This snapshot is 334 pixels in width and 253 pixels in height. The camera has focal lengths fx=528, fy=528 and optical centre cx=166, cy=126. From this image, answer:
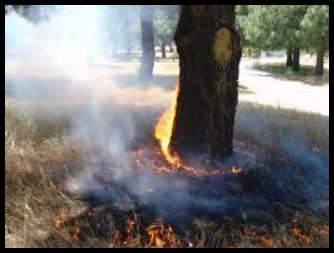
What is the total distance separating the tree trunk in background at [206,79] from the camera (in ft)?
22.3

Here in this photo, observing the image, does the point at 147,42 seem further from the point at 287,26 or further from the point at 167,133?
the point at 167,133

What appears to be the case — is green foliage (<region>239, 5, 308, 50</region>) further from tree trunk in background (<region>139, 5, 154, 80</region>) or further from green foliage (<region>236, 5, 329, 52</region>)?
tree trunk in background (<region>139, 5, 154, 80</region>)

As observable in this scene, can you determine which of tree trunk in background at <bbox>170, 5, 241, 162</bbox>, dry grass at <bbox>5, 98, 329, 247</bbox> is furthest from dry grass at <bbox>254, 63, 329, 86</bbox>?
dry grass at <bbox>5, 98, 329, 247</bbox>

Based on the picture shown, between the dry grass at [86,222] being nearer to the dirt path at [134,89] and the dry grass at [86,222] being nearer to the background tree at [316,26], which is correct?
the dirt path at [134,89]

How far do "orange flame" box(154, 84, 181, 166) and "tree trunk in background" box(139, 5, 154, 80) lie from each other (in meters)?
10.8

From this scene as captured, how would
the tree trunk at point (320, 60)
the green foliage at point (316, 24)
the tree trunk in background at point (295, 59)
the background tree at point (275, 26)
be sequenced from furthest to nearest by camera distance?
1. the tree trunk in background at point (295, 59)
2. the tree trunk at point (320, 60)
3. the background tree at point (275, 26)
4. the green foliage at point (316, 24)

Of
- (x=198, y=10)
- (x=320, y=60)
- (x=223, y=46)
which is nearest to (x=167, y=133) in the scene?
(x=223, y=46)

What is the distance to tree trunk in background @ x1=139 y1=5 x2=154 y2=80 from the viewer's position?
1858cm

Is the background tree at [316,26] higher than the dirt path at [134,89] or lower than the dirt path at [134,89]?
higher

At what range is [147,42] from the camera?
19.9 meters

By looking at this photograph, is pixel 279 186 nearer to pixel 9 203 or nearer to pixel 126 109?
pixel 9 203

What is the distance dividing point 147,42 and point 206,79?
43.9 feet

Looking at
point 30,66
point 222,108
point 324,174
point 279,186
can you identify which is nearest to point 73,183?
point 222,108

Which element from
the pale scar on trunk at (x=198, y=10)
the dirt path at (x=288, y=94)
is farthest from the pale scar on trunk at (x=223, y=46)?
the dirt path at (x=288, y=94)
